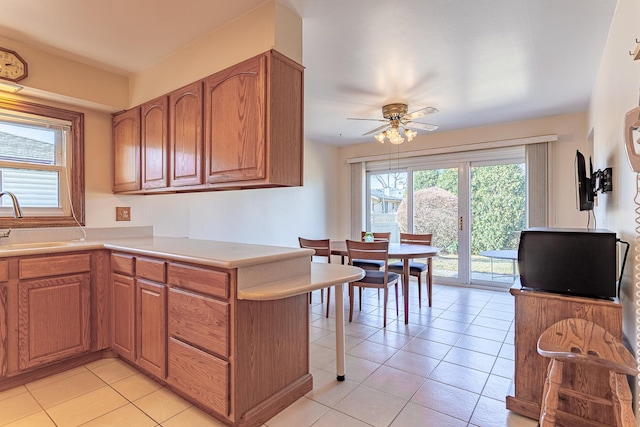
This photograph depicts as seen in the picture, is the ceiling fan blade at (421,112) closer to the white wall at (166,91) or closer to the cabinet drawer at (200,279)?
the white wall at (166,91)

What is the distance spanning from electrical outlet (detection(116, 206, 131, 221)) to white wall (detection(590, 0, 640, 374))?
354cm

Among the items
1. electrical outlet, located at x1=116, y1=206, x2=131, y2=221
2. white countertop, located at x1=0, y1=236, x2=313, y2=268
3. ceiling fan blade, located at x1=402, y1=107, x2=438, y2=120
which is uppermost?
ceiling fan blade, located at x1=402, y1=107, x2=438, y2=120

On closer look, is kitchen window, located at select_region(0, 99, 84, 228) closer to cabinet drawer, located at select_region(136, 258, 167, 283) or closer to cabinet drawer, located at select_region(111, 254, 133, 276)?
cabinet drawer, located at select_region(111, 254, 133, 276)

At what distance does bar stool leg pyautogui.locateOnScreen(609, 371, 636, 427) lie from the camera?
1.11 m

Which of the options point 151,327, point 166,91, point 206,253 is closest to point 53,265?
point 151,327

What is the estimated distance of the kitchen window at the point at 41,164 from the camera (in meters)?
2.42

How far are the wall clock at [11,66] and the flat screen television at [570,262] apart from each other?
3491mm

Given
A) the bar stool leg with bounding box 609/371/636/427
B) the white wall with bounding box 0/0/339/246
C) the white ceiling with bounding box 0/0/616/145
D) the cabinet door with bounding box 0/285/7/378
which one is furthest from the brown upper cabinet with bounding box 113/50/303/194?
the bar stool leg with bounding box 609/371/636/427

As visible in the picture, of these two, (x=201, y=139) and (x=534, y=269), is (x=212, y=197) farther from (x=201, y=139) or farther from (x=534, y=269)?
(x=534, y=269)

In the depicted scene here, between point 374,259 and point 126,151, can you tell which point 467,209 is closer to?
point 374,259

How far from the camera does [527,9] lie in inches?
73.7

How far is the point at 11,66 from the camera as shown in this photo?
A: 222cm

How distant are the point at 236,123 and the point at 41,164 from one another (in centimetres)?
186

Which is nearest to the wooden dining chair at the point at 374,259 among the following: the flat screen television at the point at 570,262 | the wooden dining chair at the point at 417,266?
the wooden dining chair at the point at 417,266
